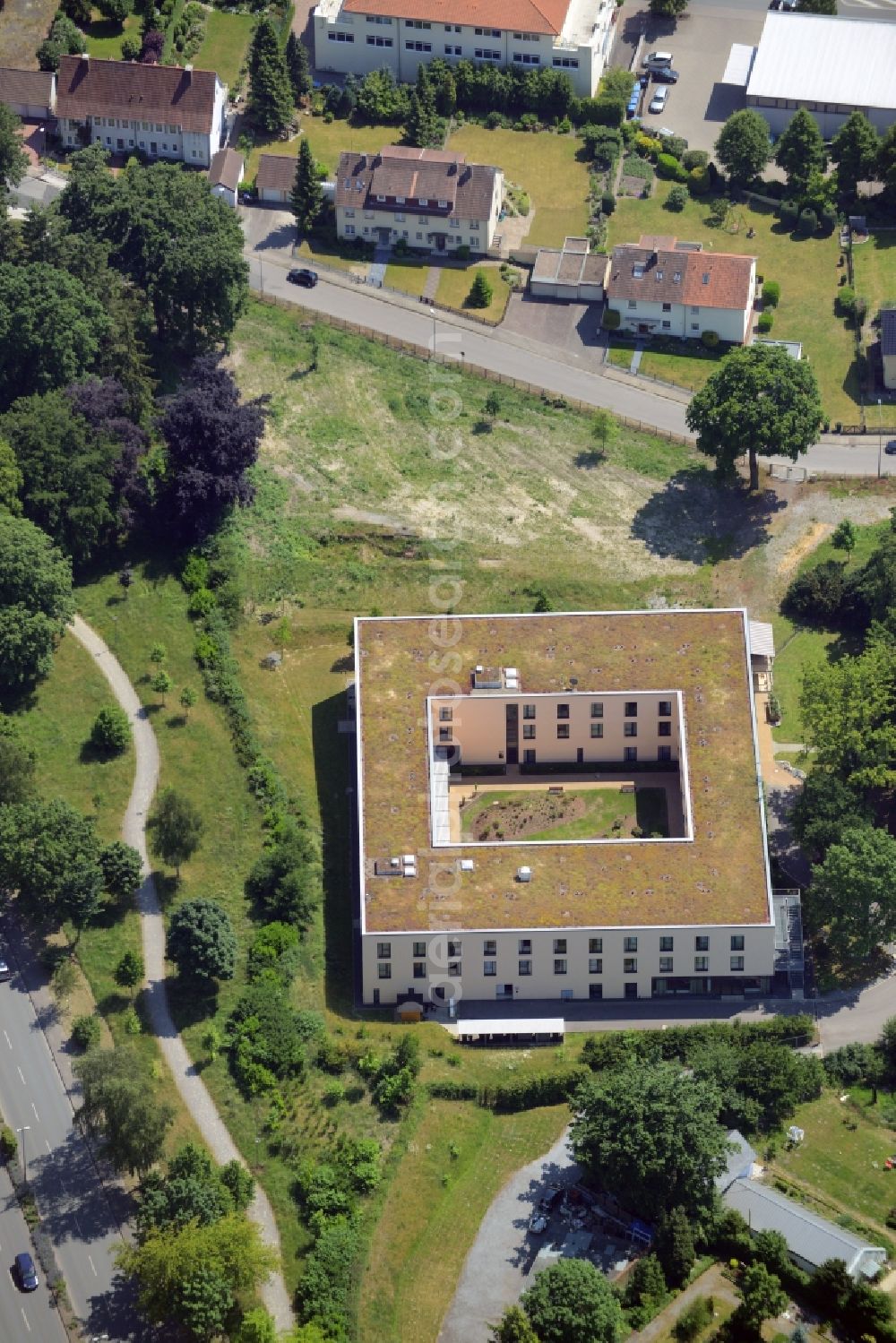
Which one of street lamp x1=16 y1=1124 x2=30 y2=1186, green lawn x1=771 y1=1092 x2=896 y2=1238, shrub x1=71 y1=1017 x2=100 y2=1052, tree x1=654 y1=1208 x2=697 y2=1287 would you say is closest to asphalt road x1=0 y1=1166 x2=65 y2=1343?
street lamp x1=16 y1=1124 x2=30 y2=1186

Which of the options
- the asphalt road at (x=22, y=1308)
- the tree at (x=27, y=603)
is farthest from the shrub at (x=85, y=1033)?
the tree at (x=27, y=603)

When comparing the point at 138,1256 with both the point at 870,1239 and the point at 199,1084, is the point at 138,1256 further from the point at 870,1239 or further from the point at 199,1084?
the point at 870,1239

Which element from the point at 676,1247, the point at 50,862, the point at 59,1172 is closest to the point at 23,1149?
the point at 59,1172

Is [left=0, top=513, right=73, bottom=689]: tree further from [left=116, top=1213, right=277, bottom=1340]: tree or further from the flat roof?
[left=116, top=1213, right=277, bottom=1340]: tree

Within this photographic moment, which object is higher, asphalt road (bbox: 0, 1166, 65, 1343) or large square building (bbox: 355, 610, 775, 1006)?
large square building (bbox: 355, 610, 775, 1006)

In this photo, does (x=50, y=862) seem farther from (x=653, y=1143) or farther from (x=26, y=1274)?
(x=653, y=1143)

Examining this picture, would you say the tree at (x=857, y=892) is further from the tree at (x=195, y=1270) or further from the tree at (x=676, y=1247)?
the tree at (x=195, y=1270)
